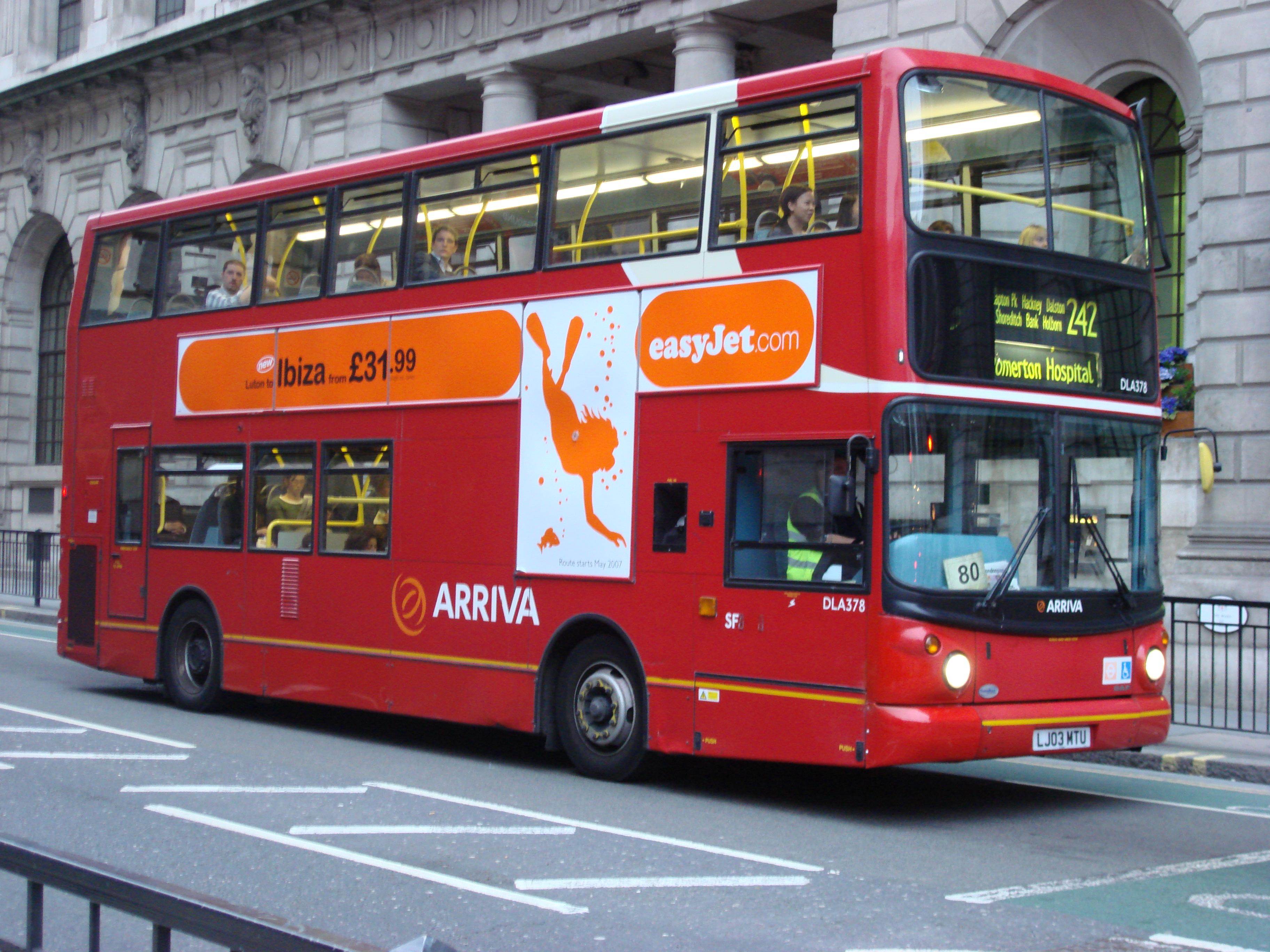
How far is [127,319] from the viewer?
48.8 feet

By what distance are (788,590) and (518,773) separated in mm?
2615

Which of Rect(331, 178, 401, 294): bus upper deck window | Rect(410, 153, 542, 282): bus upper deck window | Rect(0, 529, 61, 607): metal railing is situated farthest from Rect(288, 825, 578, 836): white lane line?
Rect(0, 529, 61, 607): metal railing

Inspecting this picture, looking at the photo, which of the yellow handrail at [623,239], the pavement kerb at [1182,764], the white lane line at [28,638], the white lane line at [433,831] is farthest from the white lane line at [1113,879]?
the white lane line at [28,638]

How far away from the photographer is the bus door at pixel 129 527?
47.6ft

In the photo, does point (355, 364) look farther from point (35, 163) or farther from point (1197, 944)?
point (35, 163)

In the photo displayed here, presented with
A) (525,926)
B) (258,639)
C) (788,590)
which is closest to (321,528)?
(258,639)

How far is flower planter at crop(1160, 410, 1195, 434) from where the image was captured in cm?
1686

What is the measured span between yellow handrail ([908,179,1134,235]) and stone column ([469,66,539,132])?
1650cm

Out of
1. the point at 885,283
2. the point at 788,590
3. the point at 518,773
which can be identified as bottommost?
the point at 518,773

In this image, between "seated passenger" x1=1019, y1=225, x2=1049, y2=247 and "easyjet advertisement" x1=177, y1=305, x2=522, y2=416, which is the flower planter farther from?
"easyjet advertisement" x1=177, y1=305, x2=522, y2=416

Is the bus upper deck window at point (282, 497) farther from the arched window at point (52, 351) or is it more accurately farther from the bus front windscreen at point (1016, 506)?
the arched window at point (52, 351)

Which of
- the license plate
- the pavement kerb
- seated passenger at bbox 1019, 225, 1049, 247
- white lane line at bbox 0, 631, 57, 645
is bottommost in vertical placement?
the pavement kerb

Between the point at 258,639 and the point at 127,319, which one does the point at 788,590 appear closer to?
the point at 258,639

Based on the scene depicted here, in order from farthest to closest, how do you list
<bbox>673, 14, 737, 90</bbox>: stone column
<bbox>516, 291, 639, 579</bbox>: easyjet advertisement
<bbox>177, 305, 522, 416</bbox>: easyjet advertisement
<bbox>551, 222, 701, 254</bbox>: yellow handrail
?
<bbox>673, 14, 737, 90</bbox>: stone column < <bbox>177, 305, 522, 416</bbox>: easyjet advertisement < <bbox>516, 291, 639, 579</bbox>: easyjet advertisement < <bbox>551, 222, 701, 254</bbox>: yellow handrail
